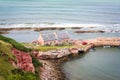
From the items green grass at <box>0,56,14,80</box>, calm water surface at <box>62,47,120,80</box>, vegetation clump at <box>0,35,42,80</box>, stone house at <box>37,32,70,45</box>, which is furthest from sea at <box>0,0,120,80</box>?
green grass at <box>0,56,14,80</box>

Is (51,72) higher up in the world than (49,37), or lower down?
lower down

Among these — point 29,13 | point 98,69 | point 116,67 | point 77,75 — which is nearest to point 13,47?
point 77,75

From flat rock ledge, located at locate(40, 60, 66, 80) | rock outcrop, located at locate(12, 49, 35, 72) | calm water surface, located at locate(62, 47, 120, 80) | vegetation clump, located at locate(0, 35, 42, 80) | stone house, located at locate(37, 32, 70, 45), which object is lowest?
calm water surface, located at locate(62, 47, 120, 80)

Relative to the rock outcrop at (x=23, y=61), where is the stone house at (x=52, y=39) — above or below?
below

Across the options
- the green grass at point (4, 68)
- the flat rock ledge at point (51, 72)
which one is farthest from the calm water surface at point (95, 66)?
the green grass at point (4, 68)

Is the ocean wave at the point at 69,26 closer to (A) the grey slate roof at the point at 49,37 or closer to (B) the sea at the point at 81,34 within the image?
(B) the sea at the point at 81,34

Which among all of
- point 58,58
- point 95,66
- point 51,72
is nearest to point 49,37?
point 58,58

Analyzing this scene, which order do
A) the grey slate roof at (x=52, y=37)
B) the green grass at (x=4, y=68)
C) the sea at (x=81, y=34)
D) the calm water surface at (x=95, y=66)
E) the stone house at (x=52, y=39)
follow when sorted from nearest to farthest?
the green grass at (x=4, y=68)
the calm water surface at (x=95, y=66)
the sea at (x=81, y=34)
the stone house at (x=52, y=39)
the grey slate roof at (x=52, y=37)

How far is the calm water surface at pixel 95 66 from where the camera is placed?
231ft

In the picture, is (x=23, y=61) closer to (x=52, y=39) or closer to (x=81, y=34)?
(x=52, y=39)

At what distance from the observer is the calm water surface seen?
7044 cm

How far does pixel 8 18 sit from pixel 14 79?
4147 inches

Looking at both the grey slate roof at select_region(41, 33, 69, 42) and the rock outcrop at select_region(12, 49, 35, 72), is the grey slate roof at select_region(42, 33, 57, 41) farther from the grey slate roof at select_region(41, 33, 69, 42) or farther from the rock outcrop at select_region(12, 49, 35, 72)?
the rock outcrop at select_region(12, 49, 35, 72)

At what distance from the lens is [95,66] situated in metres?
78.0
